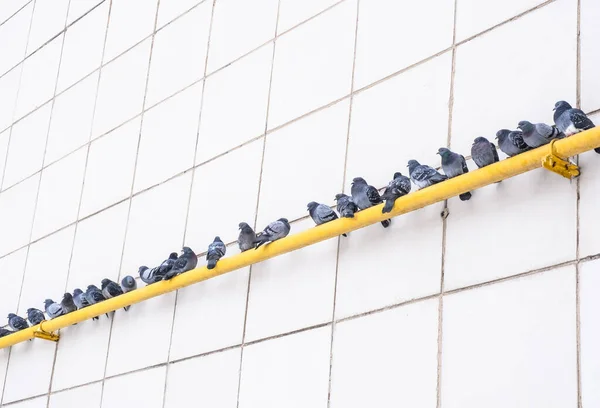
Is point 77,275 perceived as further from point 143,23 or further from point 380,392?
point 380,392

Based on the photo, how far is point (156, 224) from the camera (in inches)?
242

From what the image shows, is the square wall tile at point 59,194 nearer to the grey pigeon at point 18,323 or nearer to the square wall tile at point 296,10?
the grey pigeon at point 18,323

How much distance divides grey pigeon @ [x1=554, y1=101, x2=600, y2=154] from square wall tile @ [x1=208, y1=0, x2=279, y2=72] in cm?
234

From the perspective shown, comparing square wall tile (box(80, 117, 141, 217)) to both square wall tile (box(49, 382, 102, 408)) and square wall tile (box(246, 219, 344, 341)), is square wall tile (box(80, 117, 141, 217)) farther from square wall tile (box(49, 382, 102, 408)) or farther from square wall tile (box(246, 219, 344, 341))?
square wall tile (box(246, 219, 344, 341))

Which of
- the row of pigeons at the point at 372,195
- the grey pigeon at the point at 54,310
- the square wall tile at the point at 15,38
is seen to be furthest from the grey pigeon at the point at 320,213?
the square wall tile at the point at 15,38

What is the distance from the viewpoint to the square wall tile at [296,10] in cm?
565

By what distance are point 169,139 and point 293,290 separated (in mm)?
1769

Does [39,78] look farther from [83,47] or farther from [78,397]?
[78,397]

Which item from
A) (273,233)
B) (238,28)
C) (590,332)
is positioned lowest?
(590,332)

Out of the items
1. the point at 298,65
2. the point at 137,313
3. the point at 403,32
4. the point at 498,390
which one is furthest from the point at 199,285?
the point at 498,390

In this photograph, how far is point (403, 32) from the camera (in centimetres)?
505

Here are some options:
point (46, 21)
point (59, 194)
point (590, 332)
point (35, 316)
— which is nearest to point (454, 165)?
point (590, 332)

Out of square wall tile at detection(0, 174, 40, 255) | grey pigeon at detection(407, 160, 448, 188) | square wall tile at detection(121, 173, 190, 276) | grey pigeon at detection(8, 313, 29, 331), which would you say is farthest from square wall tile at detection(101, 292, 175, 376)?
grey pigeon at detection(407, 160, 448, 188)

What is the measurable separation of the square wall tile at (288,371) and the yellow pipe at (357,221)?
0.40 metres
